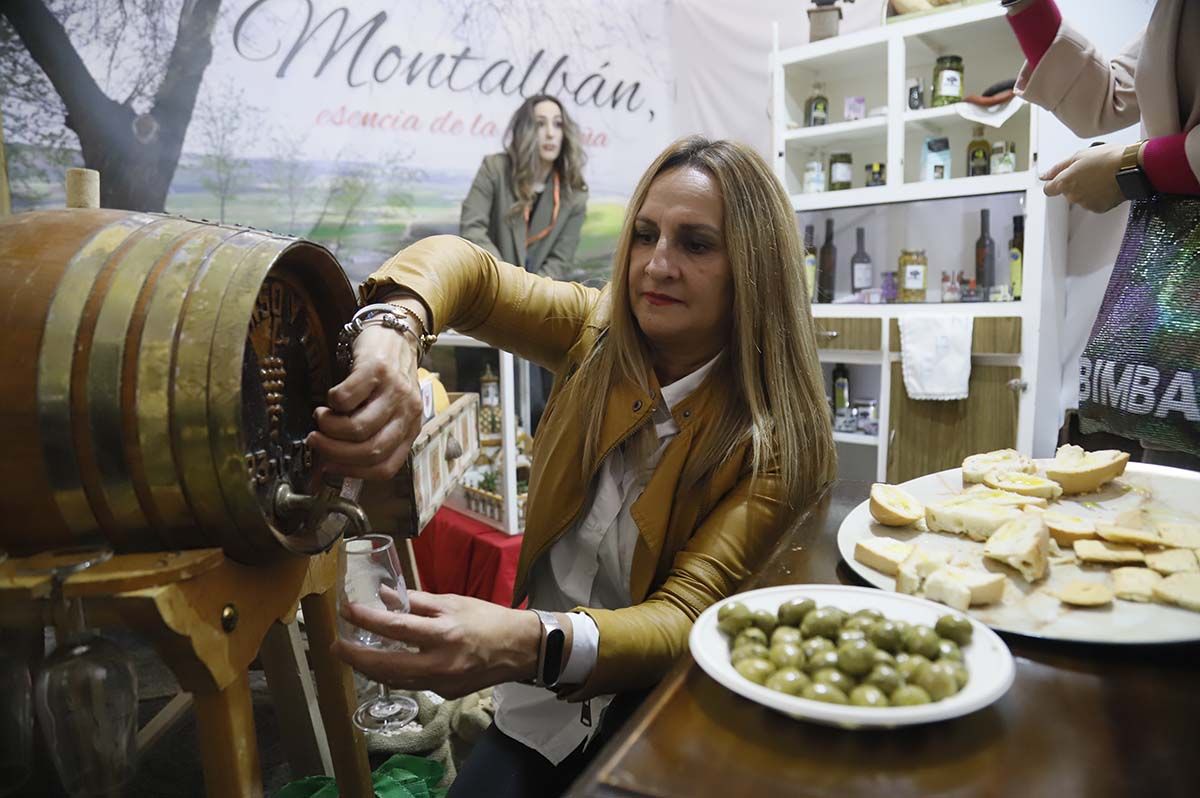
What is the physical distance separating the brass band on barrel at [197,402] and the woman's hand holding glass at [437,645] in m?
0.23

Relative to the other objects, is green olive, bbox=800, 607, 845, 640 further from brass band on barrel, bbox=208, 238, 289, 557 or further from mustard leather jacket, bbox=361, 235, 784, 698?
brass band on barrel, bbox=208, 238, 289, 557

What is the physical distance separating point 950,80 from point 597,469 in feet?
11.1

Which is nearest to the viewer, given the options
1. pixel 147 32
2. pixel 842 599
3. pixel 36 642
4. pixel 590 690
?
pixel 842 599

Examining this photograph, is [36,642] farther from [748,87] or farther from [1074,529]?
[748,87]

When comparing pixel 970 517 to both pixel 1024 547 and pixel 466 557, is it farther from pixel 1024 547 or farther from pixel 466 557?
pixel 466 557

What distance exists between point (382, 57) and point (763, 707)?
4005 millimetres

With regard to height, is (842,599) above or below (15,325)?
below

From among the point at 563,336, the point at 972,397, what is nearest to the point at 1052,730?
the point at 563,336

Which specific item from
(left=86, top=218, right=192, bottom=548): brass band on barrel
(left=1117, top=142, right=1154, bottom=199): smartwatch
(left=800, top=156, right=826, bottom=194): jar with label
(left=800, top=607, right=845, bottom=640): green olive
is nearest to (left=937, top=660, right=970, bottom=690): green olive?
(left=800, top=607, right=845, bottom=640): green olive

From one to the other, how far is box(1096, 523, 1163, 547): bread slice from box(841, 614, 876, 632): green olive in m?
0.44

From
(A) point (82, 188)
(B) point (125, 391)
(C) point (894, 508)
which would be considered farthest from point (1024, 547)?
(A) point (82, 188)

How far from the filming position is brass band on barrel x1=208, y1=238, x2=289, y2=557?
34.7 inches

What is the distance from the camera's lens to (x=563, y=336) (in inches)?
73.4

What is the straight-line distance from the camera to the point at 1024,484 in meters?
1.26
